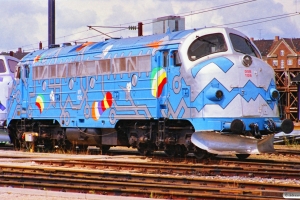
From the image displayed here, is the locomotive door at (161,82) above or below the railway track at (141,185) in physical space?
above

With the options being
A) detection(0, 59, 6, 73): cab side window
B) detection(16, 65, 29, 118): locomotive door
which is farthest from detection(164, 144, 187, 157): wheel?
detection(0, 59, 6, 73): cab side window

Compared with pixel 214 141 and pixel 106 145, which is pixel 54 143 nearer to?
pixel 106 145

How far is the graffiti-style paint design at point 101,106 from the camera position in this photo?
2112 cm

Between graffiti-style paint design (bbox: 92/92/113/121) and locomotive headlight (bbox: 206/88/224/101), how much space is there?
4137mm

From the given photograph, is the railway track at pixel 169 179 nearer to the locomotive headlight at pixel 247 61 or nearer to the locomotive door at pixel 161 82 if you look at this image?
the locomotive door at pixel 161 82

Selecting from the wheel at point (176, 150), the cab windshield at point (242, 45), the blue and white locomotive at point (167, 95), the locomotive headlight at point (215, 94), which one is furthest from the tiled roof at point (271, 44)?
the locomotive headlight at point (215, 94)

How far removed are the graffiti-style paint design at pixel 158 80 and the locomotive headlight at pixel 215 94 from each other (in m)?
1.69

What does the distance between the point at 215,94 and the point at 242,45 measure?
2291 mm

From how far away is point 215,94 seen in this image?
702 inches

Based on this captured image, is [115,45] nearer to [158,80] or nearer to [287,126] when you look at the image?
[158,80]

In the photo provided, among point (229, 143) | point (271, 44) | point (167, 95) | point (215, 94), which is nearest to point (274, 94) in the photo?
point (215, 94)

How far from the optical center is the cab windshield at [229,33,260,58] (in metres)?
19.1

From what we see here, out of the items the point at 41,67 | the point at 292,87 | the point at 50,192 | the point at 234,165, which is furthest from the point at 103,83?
the point at 292,87

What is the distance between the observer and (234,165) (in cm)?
1783
